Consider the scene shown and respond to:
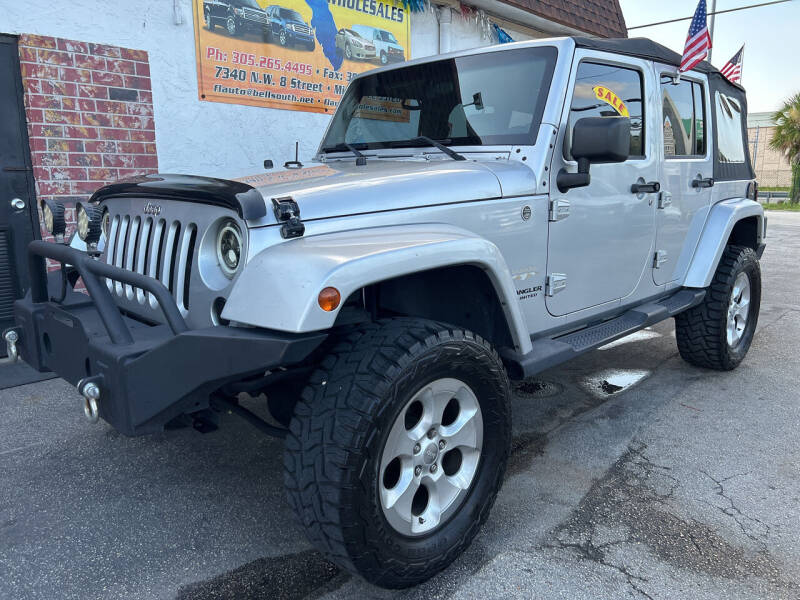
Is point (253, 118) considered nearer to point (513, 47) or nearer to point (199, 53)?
point (199, 53)

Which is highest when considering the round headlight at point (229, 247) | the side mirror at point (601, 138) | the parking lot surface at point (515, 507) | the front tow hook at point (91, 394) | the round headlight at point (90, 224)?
the side mirror at point (601, 138)

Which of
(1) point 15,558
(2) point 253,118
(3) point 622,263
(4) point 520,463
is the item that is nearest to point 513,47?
(3) point 622,263

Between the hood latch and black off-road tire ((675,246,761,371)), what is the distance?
3.20 metres

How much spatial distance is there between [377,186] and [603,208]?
55.3 inches

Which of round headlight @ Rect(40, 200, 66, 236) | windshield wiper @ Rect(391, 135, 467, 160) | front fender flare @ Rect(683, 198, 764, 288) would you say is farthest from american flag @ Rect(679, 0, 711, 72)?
round headlight @ Rect(40, 200, 66, 236)

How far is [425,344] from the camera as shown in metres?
2.03

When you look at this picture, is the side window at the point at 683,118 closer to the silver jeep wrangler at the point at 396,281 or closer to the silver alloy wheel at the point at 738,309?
the silver jeep wrangler at the point at 396,281

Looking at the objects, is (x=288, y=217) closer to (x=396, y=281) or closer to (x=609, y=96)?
(x=396, y=281)

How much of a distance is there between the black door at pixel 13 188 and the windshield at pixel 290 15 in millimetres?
2380

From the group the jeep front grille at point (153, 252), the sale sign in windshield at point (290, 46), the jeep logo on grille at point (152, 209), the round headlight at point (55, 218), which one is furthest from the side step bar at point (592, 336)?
the sale sign in windshield at point (290, 46)

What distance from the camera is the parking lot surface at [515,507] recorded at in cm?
219

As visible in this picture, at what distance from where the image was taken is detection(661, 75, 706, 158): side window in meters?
3.73

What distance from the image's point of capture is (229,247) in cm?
210

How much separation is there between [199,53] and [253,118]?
724mm
